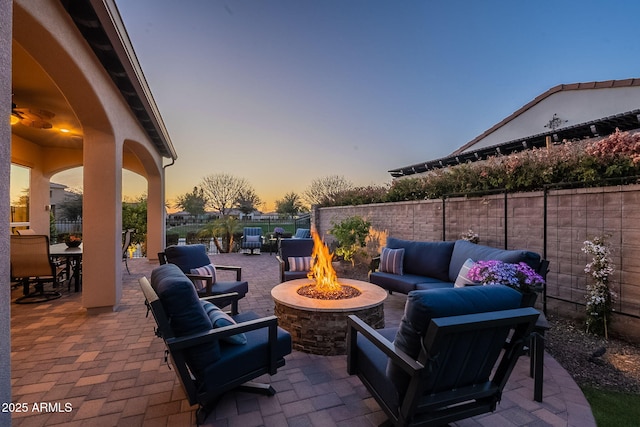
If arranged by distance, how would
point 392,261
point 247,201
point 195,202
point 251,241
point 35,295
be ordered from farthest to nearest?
point 247,201 → point 195,202 → point 251,241 → point 35,295 → point 392,261

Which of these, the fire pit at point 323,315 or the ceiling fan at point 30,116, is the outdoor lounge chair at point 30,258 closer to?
the ceiling fan at point 30,116

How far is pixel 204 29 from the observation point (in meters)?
6.04

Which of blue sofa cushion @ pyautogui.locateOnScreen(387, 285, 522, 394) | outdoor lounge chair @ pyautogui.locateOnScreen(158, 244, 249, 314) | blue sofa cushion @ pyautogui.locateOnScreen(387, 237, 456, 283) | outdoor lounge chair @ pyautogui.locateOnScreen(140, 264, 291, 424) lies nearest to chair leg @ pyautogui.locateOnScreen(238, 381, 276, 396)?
outdoor lounge chair @ pyautogui.locateOnScreen(140, 264, 291, 424)

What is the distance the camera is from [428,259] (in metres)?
4.65

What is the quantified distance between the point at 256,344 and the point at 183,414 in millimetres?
697

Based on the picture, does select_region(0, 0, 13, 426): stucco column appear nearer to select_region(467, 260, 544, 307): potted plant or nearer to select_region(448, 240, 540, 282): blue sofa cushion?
select_region(467, 260, 544, 307): potted plant

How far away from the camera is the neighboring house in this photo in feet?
24.3

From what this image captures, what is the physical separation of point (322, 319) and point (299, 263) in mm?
2257

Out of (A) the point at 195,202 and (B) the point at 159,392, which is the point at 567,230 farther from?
(A) the point at 195,202

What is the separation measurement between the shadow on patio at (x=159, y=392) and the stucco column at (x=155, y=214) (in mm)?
5211

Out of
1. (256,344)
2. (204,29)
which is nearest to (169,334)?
(256,344)

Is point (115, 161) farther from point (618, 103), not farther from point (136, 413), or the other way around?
point (618, 103)

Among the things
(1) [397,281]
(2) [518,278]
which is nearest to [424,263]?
(1) [397,281]

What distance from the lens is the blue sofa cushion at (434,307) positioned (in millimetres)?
1450
